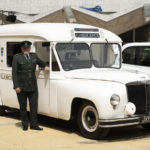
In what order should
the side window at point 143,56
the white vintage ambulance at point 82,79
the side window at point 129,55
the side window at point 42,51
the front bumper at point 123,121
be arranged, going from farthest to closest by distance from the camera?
the side window at point 129,55 → the side window at point 143,56 → the side window at point 42,51 → the white vintage ambulance at point 82,79 → the front bumper at point 123,121

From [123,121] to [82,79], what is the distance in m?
1.20

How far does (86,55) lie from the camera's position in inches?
373

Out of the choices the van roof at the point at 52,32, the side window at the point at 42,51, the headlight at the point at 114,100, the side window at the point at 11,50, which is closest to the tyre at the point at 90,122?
the headlight at the point at 114,100

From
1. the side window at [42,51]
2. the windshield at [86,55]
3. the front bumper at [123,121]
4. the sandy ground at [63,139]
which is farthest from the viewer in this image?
the side window at [42,51]

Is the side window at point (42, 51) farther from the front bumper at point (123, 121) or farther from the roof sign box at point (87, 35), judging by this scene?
the front bumper at point (123, 121)

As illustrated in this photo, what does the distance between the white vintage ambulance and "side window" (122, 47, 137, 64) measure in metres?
2.59

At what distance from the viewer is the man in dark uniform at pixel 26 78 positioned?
9117 mm

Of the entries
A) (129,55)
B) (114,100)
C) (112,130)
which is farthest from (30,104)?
(129,55)

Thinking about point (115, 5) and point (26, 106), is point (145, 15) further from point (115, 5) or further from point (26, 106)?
point (26, 106)

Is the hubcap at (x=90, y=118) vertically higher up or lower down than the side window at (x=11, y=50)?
lower down

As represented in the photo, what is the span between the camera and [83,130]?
8.62 metres

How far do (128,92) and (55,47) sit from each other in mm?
1861

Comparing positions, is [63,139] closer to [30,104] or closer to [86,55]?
[30,104]

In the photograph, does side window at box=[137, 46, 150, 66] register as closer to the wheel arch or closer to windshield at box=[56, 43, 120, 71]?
windshield at box=[56, 43, 120, 71]
